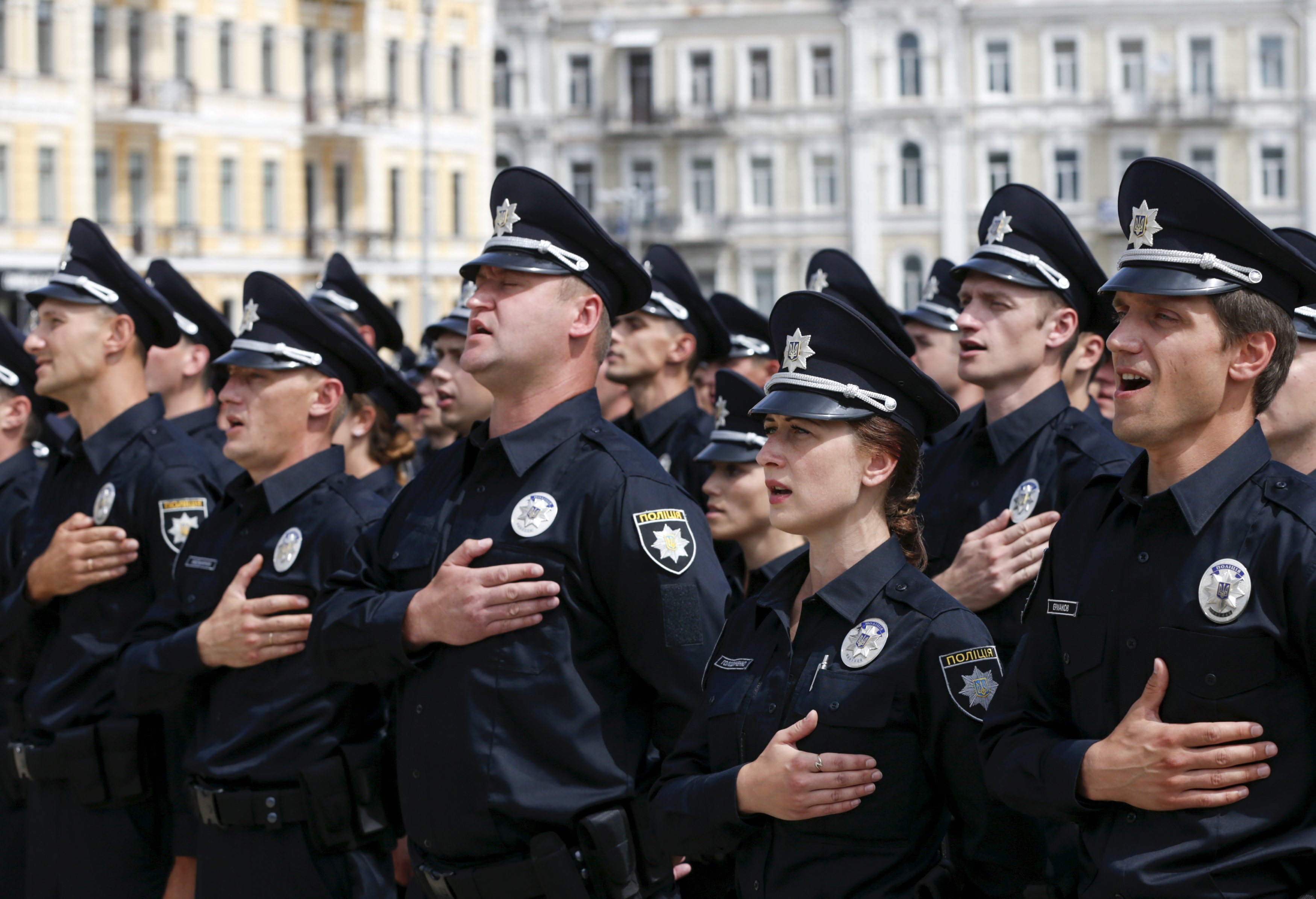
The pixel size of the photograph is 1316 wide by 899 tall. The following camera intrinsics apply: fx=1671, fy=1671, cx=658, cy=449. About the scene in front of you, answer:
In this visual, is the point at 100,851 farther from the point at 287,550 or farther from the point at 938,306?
the point at 938,306

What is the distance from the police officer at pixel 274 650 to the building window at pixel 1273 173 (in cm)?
5304

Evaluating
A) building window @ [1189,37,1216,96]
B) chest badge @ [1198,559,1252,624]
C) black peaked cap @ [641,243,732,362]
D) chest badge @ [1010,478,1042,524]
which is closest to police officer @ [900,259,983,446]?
black peaked cap @ [641,243,732,362]

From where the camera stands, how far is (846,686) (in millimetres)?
3689

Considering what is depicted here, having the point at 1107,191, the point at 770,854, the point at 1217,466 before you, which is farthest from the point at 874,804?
the point at 1107,191

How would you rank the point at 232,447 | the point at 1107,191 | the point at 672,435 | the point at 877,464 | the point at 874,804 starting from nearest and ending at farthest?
the point at 874,804, the point at 877,464, the point at 232,447, the point at 672,435, the point at 1107,191

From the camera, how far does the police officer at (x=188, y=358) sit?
753cm

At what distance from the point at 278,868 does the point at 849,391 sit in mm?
2292

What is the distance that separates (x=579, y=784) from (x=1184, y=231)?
1920mm

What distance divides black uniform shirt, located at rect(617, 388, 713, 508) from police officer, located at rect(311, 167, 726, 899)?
3.20m

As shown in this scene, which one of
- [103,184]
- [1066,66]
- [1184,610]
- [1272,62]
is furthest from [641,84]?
[1184,610]

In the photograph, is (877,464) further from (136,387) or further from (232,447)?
Answer: (136,387)

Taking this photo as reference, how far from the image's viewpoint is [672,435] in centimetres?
789

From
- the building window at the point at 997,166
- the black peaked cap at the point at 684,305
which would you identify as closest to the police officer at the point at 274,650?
the black peaked cap at the point at 684,305

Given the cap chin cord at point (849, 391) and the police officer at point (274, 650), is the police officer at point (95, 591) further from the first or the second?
the cap chin cord at point (849, 391)
